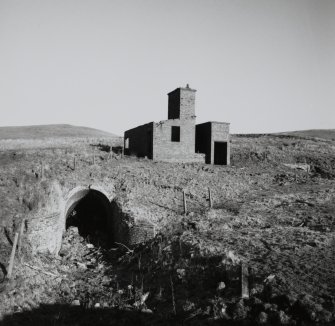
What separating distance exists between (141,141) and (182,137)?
13.6 feet

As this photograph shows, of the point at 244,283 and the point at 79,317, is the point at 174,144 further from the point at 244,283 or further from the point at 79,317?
the point at 244,283

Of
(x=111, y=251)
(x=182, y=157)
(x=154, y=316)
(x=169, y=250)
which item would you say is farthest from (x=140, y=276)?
(x=182, y=157)

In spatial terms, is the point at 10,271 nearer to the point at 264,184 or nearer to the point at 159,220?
the point at 159,220

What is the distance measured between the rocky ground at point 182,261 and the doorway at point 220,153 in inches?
316

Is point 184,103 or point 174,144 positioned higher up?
point 184,103

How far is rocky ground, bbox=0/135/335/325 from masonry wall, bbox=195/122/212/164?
7.35 m

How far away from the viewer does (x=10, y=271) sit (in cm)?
1159

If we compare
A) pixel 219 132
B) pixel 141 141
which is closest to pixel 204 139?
pixel 219 132

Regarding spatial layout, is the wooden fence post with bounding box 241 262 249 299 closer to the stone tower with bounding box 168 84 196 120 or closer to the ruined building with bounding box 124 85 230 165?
the ruined building with bounding box 124 85 230 165

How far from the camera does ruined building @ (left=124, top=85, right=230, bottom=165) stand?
27.9 metres

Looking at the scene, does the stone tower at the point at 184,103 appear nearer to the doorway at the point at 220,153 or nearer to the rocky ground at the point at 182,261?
the doorway at the point at 220,153

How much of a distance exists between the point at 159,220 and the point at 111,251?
2.72 m

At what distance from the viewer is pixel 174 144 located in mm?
28281

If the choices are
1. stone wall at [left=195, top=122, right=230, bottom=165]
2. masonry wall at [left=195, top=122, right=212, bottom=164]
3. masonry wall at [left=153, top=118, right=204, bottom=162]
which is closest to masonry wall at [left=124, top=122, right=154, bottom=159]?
masonry wall at [left=153, top=118, right=204, bottom=162]
